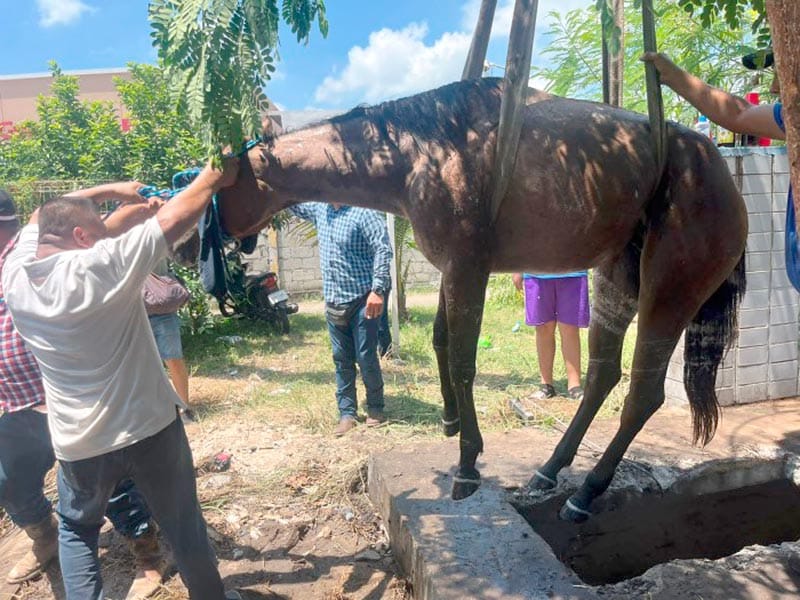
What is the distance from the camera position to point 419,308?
33.9ft

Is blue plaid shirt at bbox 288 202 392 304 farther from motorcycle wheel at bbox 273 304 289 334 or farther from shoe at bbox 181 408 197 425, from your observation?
motorcycle wheel at bbox 273 304 289 334

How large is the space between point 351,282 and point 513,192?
2.64 metres

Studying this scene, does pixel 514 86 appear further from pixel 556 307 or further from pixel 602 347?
pixel 556 307

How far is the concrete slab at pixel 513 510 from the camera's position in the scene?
7.25ft

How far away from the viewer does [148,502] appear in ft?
7.72

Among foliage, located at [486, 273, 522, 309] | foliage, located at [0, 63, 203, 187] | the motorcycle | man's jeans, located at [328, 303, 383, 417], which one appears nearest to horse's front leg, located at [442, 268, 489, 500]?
man's jeans, located at [328, 303, 383, 417]

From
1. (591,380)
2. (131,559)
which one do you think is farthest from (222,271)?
(131,559)

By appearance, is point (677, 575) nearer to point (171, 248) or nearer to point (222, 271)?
point (222, 271)

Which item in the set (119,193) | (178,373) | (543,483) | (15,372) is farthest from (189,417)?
(543,483)

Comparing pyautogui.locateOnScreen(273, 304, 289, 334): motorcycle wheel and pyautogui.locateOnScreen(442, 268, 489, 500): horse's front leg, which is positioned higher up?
pyautogui.locateOnScreen(442, 268, 489, 500): horse's front leg

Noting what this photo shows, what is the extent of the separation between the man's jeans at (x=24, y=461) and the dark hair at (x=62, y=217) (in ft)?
3.56

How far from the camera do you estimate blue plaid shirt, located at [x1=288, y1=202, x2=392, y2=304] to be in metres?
4.57

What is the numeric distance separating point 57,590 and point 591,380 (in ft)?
9.14

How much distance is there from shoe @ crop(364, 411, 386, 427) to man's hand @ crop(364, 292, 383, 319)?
839mm
